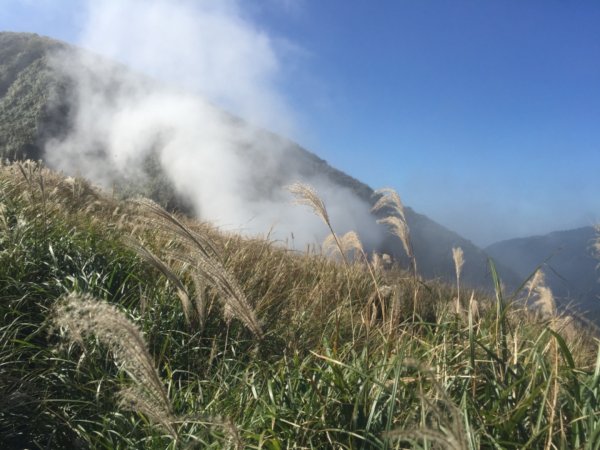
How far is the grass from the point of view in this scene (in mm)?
1600

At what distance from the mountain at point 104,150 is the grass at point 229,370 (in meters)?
22.9

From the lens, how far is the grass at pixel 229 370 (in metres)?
1.60

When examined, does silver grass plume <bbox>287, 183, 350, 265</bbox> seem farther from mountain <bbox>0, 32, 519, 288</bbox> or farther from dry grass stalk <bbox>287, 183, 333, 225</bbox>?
mountain <bbox>0, 32, 519, 288</bbox>

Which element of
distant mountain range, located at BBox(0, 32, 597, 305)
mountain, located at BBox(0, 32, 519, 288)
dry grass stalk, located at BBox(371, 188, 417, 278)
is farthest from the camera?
mountain, located at BBox(0, 32, 519, 288)

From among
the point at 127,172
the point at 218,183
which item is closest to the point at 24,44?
the point at 127,172

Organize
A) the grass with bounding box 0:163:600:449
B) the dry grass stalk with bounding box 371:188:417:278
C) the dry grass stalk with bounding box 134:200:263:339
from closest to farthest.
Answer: the grass with bounding box 0:163:600:449
the dry grass stalk with bounding box 134:200:263:339
the dry grass stalk with bounding box 371:188:417:278

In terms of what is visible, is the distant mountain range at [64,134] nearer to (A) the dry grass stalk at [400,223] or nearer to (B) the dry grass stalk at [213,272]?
(A) the dry grass stalk at [400,223]

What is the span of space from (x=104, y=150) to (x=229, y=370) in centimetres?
3371

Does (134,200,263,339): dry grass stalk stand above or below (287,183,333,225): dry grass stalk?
below

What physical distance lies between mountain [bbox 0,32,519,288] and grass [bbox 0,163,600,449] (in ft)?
75.1

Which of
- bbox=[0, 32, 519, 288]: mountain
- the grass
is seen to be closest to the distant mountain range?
bbox=[0, 32, 519, 288]: mountain

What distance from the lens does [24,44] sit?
3922 cm

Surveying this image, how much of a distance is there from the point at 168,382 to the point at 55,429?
53 centimetres

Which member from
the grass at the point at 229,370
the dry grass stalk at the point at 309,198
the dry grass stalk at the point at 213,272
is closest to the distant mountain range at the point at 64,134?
the grass at the point at 229,370
